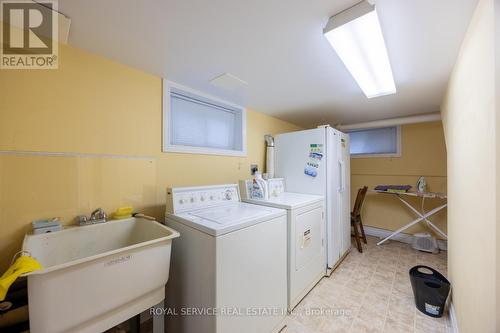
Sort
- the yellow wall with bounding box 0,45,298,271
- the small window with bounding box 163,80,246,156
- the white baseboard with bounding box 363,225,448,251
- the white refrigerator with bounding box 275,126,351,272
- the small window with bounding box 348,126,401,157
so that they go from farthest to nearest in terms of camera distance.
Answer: the small window with bounding box 348,126,401,157 < the white baseboard with bounding box 363,225,448,251 < the white refrigerator with bounding box 275,126,351,272 < the small window with bounding box 163,80,246,156 < the yellow wall with bounding box 0,45,298,271

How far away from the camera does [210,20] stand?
1.09 metres

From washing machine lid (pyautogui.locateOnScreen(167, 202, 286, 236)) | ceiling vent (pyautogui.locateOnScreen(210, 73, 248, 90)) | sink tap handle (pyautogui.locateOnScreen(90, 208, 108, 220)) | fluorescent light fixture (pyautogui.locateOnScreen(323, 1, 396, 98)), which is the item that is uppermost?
ceiling vent (pyautogui.locateOnScreen(210, 73, 248, 90))

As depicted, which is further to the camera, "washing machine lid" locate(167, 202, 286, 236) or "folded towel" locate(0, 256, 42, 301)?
"washing machine lid" locate(167, 202, 286, 236)

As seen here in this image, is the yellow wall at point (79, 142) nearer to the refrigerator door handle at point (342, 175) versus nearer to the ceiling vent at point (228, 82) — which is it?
the ceiling vent at point (228, 82)

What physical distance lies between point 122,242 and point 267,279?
1.13m

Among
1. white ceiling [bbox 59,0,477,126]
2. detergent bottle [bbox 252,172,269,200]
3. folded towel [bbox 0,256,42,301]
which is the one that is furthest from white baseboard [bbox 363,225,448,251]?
folded towel [bbox 0,256,42,301]

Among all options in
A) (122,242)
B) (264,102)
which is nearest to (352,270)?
(264,102)

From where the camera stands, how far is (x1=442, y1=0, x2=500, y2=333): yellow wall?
80 centimetres

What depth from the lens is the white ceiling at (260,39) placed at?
997 mm

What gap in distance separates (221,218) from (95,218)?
0.88 meters

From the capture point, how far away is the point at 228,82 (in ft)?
6.04

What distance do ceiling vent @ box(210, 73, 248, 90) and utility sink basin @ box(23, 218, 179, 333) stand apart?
1360 mm

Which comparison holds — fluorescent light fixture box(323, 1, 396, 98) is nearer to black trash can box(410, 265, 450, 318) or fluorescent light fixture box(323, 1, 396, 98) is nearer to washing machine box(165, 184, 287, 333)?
washing machine box(165, 184, 287, 333)

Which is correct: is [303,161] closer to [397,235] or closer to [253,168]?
[253,168]
